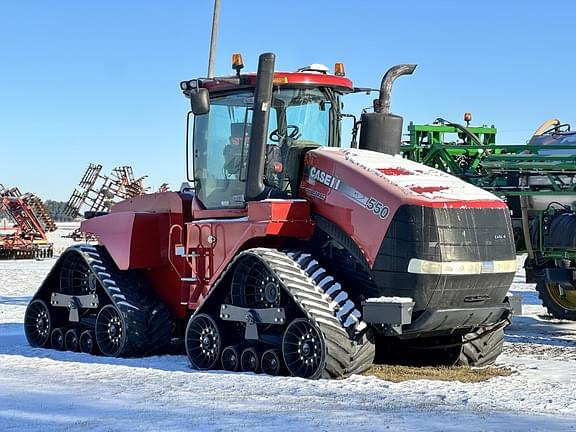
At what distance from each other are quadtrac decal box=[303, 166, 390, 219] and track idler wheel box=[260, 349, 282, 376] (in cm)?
146

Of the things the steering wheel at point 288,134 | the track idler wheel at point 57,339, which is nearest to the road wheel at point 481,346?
the steering wheel at point 288,134

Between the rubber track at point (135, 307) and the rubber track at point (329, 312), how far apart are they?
2176mm

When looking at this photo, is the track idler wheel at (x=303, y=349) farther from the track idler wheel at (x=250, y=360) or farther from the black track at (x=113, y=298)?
the black track at (x=113, y=298)

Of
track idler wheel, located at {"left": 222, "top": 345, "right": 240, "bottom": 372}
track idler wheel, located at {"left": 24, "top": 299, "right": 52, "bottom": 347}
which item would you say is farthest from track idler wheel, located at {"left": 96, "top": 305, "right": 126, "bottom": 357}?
track idler wheel, located at {"left": 222, "top": 345, "right": 240, "bottom": 372}

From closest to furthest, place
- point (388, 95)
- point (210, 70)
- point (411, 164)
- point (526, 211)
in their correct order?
point (411, 164) → point (388, 95) → point (526, 211) → point (210, 70)

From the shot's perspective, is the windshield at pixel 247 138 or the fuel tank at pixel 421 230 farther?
the windshield at pixel 247 138

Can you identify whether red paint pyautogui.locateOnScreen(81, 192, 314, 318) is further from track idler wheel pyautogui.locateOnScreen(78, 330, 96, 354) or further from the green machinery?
the green machinery

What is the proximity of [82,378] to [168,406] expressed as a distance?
1861 millimetres

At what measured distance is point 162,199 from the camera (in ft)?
35.2

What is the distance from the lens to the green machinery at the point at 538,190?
39.0ft

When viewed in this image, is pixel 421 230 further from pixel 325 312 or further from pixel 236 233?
pixel 236 233

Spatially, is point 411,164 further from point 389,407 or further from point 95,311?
point 95,311

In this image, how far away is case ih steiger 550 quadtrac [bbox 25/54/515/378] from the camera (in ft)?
26.6

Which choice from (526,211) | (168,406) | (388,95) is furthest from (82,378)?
(526,211)
